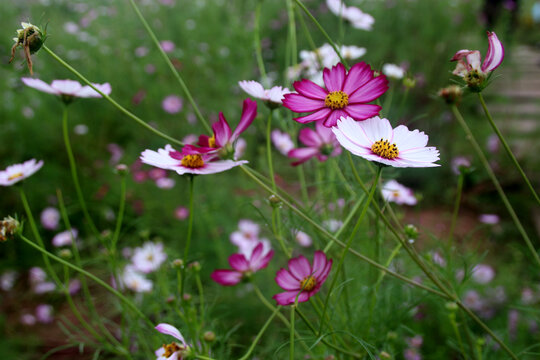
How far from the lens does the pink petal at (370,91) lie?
38 centimetres

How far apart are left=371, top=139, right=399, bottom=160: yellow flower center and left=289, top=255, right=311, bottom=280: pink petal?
149 millimetres

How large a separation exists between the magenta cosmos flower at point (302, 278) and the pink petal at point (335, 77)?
0.17m

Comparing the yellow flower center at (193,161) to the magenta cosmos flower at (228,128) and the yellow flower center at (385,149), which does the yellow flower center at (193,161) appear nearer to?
the magenta cosmos flower at (228,128)

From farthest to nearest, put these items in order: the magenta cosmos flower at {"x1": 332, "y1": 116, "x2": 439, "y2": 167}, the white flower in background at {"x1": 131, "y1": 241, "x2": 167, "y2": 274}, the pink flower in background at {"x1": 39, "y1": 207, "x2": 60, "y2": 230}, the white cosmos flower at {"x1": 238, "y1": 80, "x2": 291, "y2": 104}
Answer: the pink flower in background at {"x1": 39, "y1": 207, "x2": 60, "y2": 230} < the white flower in background at {"x1": 131, "y1": 241, "x2": 167, "y2": 274} < the white cosmos flower at {"x1": 238, "y1": 80, "x2": 291, "y2": 104} < the magenta cosmos flower at {"x1": 332, "y1": 116, "x2": 439, "y2": 167}

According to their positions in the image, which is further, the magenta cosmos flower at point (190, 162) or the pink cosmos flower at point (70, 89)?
the pink cosmos flower at point (70, 89)

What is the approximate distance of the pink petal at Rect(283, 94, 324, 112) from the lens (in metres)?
0.39

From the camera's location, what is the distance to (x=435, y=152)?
1.22 ft

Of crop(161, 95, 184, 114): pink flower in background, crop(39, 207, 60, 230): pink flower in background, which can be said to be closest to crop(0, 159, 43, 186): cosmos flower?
crop(39, 207, 60, 230): pink flower in background

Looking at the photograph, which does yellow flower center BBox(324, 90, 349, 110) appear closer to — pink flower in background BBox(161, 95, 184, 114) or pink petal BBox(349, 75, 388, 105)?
pink petal BBox(349, 75, 388, 105)

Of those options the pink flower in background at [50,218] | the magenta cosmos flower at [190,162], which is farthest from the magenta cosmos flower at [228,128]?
the pink flower in background at [50,218]

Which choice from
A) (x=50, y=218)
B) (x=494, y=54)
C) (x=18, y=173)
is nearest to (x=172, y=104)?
(x=50, y=218)

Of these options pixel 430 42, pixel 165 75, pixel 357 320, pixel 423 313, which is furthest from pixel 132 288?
pixel 430 42

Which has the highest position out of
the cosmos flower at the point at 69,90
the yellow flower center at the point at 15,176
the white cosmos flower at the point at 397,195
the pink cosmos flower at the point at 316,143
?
the cosmos flower at the point at 69,90

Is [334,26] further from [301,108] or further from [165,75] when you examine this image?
[301,108]
